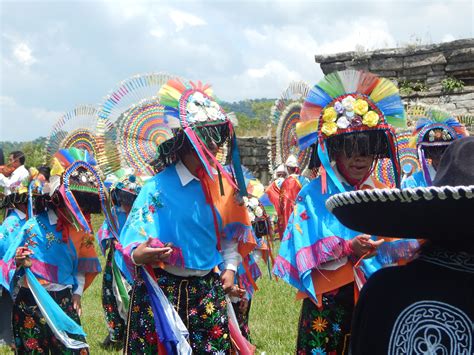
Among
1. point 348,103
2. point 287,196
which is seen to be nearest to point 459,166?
point 348,103

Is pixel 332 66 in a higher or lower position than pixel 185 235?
higher

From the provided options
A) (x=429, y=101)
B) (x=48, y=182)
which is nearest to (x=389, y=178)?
(x=48, y=182)

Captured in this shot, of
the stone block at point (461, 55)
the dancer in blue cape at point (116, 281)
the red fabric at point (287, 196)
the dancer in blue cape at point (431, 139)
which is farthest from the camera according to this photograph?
the stone block at point (461, 55)

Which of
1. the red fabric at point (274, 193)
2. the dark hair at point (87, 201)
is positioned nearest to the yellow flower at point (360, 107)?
the dark hair at point (87, 201)

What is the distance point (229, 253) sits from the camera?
3867mm

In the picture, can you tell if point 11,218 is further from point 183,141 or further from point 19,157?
point 183,141

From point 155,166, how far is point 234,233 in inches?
24.6

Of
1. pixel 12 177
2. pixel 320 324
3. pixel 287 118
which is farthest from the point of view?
pixel 12 177

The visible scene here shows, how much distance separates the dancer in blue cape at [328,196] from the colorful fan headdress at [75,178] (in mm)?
1751

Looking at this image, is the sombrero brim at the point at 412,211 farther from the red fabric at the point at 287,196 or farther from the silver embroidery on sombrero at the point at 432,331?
the red fabric at the point at 287,196

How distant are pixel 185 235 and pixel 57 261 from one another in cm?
157

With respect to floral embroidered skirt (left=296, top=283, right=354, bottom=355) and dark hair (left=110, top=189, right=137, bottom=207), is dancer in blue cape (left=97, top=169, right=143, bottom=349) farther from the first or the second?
floral embroidered skirt (left=296, top=283, right=354, bottom=355)

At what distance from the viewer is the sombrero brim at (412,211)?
5.40ft

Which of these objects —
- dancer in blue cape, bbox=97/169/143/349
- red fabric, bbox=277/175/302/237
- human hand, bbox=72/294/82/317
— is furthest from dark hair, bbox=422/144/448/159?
human hand, bbox=72/294/82/317
